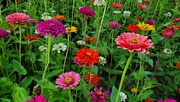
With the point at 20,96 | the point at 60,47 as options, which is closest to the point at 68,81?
the point at 20,96

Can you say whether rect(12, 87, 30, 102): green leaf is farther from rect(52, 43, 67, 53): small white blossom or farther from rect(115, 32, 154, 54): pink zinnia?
rect(52, 43, 67, 53): small white blossom

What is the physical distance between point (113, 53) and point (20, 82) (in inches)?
23.8

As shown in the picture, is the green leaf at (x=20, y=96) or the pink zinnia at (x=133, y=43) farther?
the green leaf at (x=20, y=96)

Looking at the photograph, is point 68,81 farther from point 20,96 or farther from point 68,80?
point 20,96

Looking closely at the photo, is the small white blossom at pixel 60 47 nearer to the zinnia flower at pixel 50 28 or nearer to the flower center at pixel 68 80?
the zinnia flower at pixel 50 28

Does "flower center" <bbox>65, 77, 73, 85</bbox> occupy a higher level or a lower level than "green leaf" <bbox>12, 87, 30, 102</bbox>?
higher

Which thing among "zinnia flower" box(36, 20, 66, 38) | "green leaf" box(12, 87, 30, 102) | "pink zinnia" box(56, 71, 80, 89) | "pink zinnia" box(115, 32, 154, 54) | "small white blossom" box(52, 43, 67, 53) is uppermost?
"pink zinnia" box(115, 32, 154, 54)

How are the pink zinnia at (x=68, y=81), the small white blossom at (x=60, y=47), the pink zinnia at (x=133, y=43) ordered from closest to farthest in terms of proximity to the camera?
the pink zinnia at (x=133, y=43), the pink zinnia at (x=68, y=81), the small white blossom at (x=60, y=47)

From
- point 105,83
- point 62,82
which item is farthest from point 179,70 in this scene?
point 62,82

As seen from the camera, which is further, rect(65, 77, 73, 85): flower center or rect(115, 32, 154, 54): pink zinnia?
rect(65, 77, 73, 85): flower center

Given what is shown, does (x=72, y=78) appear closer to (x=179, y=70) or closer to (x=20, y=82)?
(x=20, y=82)

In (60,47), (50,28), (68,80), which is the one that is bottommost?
(60,47)

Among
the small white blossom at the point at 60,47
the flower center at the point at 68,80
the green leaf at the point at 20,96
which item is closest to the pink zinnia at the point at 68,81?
the flower center at the point at 68,80

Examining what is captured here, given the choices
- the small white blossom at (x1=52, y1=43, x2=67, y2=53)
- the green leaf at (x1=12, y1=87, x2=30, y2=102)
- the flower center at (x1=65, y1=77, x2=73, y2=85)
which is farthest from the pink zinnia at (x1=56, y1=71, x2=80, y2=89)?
the small white blossom at (x1=52, y1=43, x2=67, y2=53)
